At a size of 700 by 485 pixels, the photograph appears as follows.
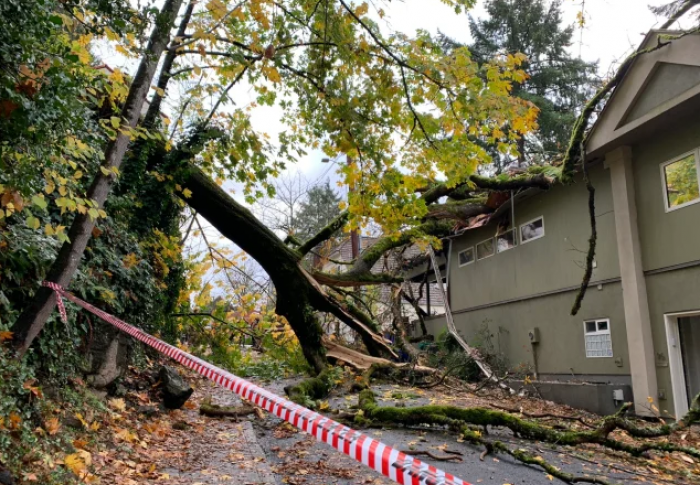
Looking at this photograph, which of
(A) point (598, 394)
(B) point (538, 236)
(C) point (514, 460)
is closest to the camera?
(C) point (514, 460)

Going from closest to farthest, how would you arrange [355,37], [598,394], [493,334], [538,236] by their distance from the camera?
[355,37] → [598,394] → [538,236] → [493,334]

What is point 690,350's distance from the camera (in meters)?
9.59

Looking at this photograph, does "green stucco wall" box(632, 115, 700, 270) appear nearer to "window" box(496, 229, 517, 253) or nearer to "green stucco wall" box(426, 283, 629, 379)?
"green stucco wall" box(426, 283, 629, 379)

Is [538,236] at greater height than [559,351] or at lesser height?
greater

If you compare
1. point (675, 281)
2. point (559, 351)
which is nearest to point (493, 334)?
point (559, 351)

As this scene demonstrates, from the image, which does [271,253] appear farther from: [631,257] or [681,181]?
[681,181]

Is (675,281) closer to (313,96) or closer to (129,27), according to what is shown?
(313,96)

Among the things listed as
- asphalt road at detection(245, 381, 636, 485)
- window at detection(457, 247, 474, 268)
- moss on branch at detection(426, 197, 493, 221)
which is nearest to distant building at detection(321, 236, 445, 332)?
window at detection(457, 247, 474, 268)

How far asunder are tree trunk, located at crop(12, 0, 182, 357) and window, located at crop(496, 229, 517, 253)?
1175cm

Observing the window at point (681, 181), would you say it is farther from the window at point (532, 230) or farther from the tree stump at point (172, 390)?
the tree stump at point (172, 390)

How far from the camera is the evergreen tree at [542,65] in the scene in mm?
22188

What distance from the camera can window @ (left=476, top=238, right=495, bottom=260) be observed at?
51.3ft

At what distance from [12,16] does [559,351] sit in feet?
41.5

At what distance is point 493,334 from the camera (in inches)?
589
